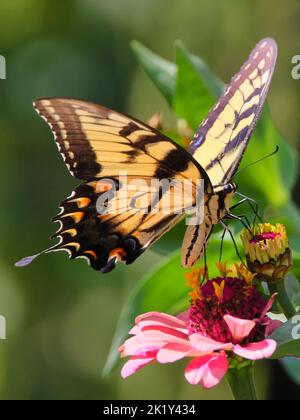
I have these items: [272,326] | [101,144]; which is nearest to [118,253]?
[101,144]

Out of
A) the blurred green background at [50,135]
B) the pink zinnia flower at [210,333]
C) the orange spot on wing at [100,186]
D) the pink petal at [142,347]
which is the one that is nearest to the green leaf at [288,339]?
the pink zinnia flower at [210,333]

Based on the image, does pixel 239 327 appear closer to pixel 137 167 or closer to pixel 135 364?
pixel 135 364

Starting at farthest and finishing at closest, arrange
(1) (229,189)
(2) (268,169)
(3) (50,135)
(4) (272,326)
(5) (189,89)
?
(3) (50,135), (2) (268,169), (5) (189,89), (1) (229,189), (4) (272,326)

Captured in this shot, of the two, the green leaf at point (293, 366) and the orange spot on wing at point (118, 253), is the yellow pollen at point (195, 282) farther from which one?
the green leaf at point (293, 366)
